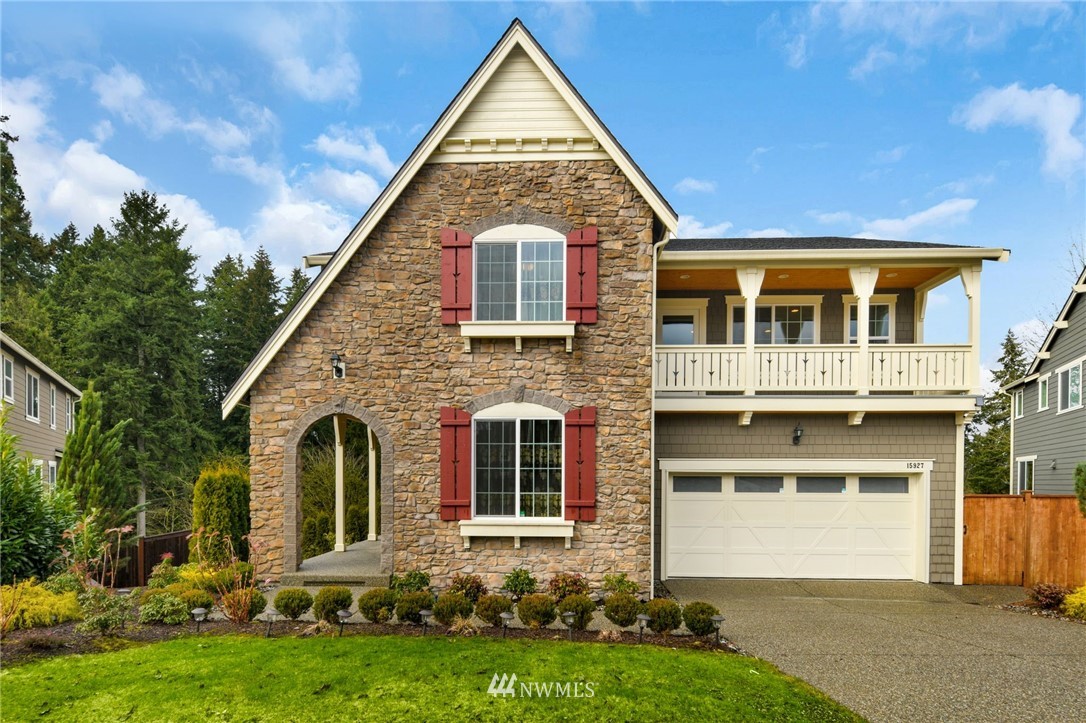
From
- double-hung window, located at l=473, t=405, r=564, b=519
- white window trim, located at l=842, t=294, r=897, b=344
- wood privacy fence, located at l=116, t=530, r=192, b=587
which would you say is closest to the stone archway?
double-hung window, located at l=473, t=405, r=564, b=519

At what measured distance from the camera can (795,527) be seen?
10.4 m

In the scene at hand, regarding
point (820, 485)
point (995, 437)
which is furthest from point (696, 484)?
point (995, 437)

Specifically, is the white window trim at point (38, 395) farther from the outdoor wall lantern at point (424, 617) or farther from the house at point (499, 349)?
the outdoor wall lantern at point (424, 617)

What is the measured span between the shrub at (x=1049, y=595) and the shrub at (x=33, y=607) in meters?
14.5

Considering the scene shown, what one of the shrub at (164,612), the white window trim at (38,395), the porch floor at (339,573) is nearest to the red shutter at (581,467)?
the porch floor at (339,573)

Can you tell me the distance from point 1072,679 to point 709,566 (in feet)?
17.0

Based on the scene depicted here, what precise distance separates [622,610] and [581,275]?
497cm

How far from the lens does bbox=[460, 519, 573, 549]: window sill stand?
28.2ft

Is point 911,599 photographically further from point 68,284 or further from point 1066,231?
point 68,284

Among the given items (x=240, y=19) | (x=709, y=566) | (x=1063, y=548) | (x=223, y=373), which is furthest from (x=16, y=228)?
(x=1063, y=548)

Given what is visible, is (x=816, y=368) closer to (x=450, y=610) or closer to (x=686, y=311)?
(x=686, y=311)

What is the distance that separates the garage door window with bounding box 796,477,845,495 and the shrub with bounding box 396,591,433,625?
735cm

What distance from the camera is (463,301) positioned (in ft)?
29.1

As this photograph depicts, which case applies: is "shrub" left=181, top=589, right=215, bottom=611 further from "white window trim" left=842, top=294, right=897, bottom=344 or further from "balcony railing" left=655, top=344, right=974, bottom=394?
"white window trim" left=842, top=294, right=897, bottom=344
